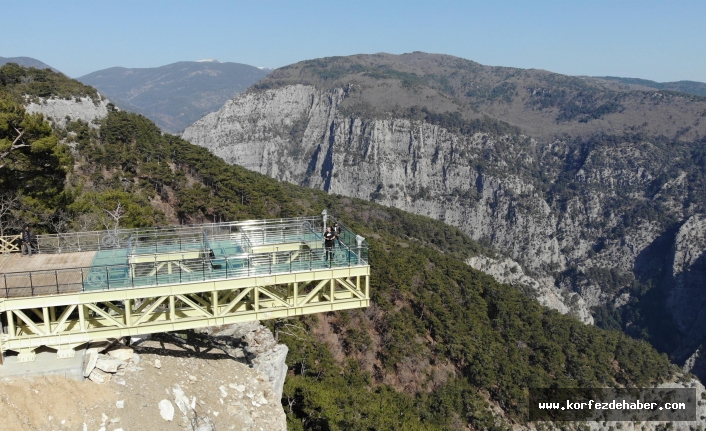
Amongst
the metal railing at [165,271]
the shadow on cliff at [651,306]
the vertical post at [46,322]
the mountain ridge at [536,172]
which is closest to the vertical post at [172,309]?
the metal railing at [165,271]

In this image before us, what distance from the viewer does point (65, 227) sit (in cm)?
2431

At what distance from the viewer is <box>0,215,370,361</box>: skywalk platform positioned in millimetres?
12500

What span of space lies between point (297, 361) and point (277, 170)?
A: 15847 cm

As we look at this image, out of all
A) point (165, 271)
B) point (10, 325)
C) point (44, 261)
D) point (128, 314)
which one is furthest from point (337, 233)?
point (10, 325)

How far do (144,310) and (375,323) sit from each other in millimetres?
27500

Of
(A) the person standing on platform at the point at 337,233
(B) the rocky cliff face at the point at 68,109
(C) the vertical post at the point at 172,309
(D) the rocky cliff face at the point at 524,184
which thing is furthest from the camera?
(D) the rocky cliff face at the point at 524,184

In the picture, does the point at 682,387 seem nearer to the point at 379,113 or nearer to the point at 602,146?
the point at 602,146

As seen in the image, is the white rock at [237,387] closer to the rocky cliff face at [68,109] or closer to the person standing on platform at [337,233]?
the person standing on platform at [337,233]

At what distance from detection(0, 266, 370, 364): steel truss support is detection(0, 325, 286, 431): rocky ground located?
0.81 metres

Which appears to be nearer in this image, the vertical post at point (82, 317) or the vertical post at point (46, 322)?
the vertical post at point (46, 322)

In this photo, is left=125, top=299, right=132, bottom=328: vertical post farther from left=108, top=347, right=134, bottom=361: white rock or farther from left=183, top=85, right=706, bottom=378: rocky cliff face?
left=183, top=85, right=706, bottom=378: rocky cliff face

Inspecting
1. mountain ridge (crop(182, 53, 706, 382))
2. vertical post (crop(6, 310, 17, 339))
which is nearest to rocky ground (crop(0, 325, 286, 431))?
vertical post (crop(6, 310, 17, 339))

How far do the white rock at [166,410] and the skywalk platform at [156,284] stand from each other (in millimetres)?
1981

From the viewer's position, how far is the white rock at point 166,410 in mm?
12430
